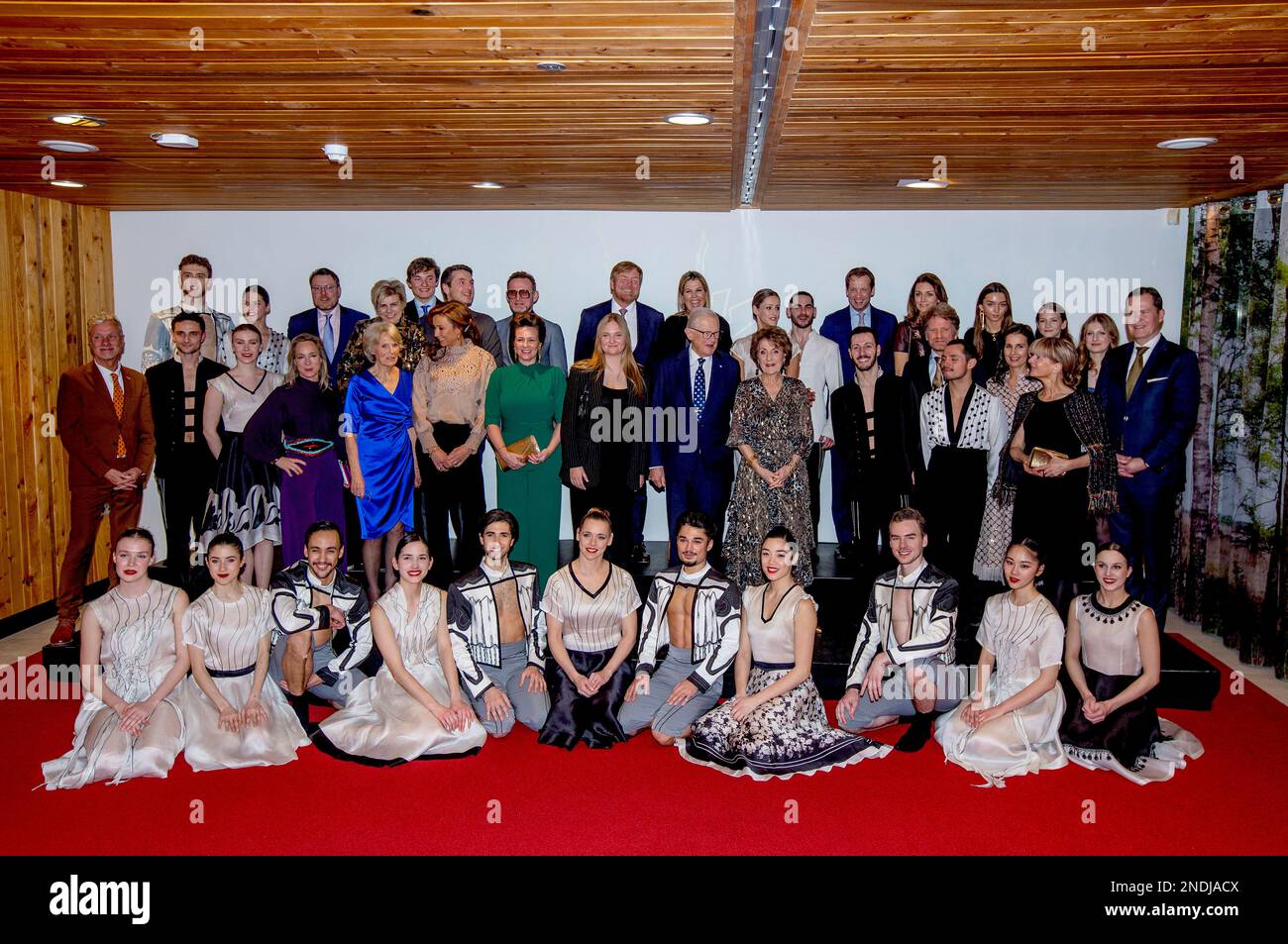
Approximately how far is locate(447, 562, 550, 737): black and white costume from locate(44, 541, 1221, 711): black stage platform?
981mm

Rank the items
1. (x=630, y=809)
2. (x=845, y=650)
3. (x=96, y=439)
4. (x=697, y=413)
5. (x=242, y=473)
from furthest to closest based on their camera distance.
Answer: (x=96, y=439), (x=697, y=413), (x=242, y=473), (x=845, y=650), (x=630, y=809)

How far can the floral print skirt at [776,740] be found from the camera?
453 centimetres

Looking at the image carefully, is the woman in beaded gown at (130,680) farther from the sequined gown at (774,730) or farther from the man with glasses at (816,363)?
the man with glasses at (816,363)

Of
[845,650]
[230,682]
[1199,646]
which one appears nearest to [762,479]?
[845,650]

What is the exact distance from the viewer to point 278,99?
14.6 feet

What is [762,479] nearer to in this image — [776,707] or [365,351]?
[776,707]

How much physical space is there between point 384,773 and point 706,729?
4.56 ft

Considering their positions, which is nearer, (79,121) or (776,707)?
(776,707)

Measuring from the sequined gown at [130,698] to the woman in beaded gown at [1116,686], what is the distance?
3910mm

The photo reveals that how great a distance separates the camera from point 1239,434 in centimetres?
664

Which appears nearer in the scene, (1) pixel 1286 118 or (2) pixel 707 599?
(1) pixel 1286 118

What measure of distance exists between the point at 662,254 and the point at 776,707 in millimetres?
4378
